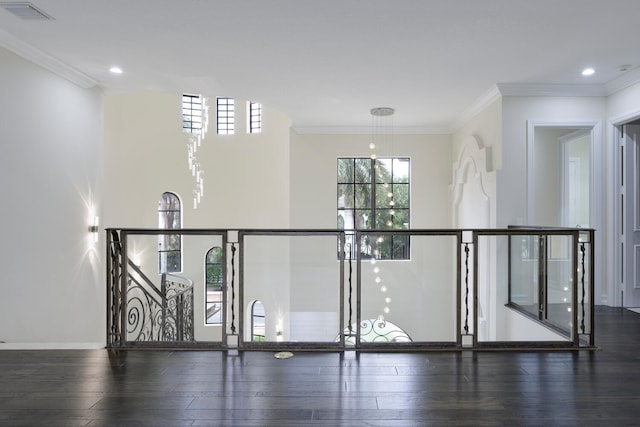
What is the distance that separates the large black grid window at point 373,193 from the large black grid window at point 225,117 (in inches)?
138

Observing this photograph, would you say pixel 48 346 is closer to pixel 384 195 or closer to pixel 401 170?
pixel 384 195

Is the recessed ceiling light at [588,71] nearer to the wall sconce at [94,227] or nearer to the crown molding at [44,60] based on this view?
the crown molding at [44,60]

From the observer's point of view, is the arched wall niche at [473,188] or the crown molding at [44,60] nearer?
the crown molding at [44,60]

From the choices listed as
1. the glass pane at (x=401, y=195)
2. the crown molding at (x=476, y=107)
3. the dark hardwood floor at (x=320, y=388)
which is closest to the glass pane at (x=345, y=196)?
the glass pane at (x=401, y=195)

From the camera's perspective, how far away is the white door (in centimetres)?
565

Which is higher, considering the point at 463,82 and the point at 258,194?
the point at 463,82

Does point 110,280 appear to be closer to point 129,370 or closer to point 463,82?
point 129,370

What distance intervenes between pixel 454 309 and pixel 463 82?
2990mm

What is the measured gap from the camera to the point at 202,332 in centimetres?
433

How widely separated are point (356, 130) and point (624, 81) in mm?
4263

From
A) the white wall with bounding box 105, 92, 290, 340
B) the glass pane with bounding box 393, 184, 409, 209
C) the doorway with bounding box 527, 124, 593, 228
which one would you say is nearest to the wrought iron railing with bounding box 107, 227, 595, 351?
the doorway with bounding box 527, 124, 593, 228

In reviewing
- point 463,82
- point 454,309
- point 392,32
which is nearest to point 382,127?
point 463,82

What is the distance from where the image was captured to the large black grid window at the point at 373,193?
346 inches

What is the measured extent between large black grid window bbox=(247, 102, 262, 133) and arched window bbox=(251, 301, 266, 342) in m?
7.26
